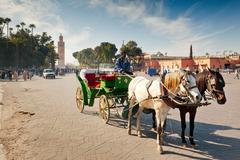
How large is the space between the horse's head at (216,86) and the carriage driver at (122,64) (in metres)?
4.09

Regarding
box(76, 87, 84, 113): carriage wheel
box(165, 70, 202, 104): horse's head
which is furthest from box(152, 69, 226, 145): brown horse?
box(76, 87, 84, 113): carriage wheel

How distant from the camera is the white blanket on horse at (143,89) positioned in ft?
24.0

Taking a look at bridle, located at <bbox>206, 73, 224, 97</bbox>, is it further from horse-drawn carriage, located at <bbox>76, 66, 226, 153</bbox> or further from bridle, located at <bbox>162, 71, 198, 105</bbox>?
bridle, located at <bbox>162, 71, 198, 105</bbox>

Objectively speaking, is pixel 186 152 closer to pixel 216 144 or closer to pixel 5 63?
pixel 216 144

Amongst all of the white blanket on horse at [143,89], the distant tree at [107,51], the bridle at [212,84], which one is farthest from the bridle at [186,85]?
the distant tree at [107,51]

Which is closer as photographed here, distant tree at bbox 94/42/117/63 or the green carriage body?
the green carriage body

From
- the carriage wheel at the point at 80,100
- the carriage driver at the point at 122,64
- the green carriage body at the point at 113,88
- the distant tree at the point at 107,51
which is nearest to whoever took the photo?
the green carriage body at the point at 113,88

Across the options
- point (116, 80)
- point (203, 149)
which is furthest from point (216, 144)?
point (116, 80)

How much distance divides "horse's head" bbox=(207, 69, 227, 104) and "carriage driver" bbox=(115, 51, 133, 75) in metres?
4.09

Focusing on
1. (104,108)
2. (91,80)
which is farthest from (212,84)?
(91,80)

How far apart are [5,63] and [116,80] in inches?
3133

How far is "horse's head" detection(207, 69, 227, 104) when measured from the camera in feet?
21.5

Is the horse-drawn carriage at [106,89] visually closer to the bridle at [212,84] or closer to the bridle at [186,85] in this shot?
the bridle at [186,85]

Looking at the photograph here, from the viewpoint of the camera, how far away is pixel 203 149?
7.16 meters
